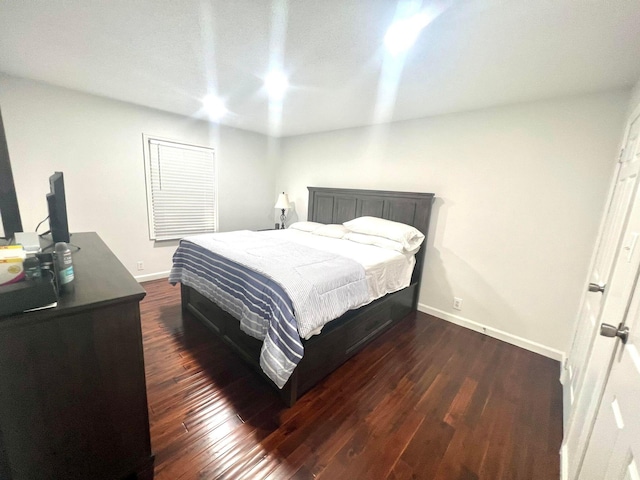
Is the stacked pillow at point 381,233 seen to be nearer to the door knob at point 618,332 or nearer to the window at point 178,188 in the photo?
the door knob at point 618,332

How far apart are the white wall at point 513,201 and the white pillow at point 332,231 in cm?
82

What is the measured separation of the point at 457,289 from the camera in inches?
109

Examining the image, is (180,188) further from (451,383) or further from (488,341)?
(488,341)

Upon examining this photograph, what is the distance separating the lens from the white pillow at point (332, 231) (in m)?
3.10

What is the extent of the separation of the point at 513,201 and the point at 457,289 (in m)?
1.05

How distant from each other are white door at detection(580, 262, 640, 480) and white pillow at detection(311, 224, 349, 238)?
2385 mm

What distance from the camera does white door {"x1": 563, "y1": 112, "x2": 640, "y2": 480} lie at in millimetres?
1019

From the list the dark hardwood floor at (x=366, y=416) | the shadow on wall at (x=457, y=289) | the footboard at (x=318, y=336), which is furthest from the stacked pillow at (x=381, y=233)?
the dark hardwood floor at (x=366, y=416)

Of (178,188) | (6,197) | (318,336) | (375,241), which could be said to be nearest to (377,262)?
(375,241)

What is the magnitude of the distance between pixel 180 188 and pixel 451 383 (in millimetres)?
3891

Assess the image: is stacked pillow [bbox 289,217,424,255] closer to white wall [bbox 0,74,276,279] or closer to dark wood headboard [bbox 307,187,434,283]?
dark wood headboard [bbox 307,187,434,283]

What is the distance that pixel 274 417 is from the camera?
155 centimetres

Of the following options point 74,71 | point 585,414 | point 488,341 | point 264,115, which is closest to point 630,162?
point 585,414

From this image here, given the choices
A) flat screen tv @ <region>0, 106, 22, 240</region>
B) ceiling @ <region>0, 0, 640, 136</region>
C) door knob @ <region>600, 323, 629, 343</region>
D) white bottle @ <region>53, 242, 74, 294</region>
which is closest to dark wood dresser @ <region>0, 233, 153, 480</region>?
white bottle @ <region>53, 242, 74, 294</region>
